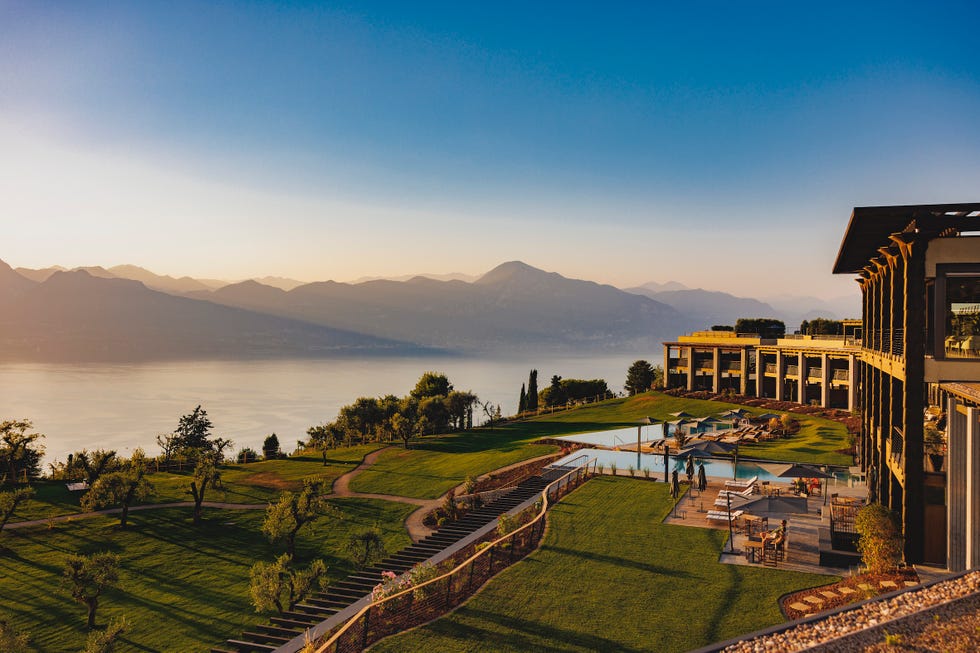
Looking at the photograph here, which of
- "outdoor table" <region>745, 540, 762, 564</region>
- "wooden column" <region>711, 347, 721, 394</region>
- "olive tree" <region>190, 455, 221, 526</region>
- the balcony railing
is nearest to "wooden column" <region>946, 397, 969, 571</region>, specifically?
the balcony railing

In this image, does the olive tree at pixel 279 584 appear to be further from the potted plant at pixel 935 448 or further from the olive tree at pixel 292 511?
the potted plant at pixel 935 448

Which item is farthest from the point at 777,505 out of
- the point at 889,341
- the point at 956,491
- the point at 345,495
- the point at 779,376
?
the point at 779,376

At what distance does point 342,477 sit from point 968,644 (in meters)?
33.7

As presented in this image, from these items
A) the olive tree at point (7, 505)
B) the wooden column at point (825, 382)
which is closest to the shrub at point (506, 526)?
the olive tree at point (7, 505)

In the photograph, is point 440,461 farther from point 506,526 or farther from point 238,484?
point 506,526

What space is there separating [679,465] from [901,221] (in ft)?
55.8

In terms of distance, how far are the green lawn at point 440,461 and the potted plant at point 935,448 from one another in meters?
21.6

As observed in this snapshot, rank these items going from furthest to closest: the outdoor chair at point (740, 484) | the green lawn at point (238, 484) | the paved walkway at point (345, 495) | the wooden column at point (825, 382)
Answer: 1. the wooden column at point (825, 382)
2. the green lawn at point (238, 484)
3. the paved walkway at point (345, 495)
4. the outdoor chair at point (740, 484)

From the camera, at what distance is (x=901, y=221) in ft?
55.5

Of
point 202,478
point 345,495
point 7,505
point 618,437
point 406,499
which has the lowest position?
point 345,495

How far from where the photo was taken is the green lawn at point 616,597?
13.1 m

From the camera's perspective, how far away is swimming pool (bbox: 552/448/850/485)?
2689 cm

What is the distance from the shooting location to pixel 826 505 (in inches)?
888

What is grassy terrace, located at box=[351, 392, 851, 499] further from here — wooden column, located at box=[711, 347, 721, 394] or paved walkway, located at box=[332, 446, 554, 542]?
→ wooden column, located at box=[711, 347, 721, 394]
